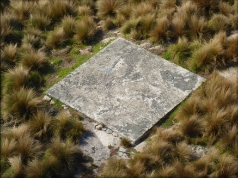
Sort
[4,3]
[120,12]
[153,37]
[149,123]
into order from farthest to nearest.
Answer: [4,3], [120,12], [153,37], [149,123]

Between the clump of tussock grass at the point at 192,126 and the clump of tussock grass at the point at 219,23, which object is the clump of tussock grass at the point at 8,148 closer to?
the clump of tussock grass at the point at 192,126

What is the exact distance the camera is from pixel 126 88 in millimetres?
6328

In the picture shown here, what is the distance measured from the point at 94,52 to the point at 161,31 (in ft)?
3.97

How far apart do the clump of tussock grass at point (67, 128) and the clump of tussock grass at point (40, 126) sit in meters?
0.10

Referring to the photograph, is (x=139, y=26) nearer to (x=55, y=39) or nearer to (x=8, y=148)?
(x=55, y=39)

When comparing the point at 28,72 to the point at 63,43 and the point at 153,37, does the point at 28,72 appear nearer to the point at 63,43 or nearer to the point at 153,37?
the point at 63,43

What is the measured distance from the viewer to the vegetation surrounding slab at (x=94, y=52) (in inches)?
205

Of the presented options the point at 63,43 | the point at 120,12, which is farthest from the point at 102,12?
the point at 63,43

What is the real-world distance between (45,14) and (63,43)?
92cm

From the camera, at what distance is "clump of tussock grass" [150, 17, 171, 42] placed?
716 cm

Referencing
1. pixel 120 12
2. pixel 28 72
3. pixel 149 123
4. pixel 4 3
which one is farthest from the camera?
pixel 4 3

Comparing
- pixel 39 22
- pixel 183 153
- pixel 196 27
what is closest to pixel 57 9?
pixel 39 22

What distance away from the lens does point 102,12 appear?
311 inches

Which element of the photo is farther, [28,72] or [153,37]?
[153,37]
